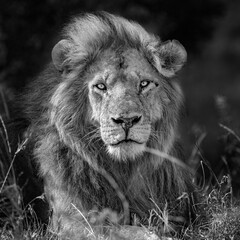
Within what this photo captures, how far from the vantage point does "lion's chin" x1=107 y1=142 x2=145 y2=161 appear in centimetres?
612

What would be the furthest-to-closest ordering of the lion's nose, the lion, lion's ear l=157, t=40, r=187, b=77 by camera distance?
lion's ear l=157, t=40, r=187, b=77
the lion
the lion's nose

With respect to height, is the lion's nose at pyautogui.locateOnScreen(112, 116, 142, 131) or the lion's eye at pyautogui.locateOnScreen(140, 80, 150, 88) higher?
the lion's eye at pyautogui.locateOnScreen(140, 80, 150, 88)

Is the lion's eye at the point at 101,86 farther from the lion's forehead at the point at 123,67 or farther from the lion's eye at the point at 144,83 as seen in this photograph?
the lion's eye at the point at 144,83

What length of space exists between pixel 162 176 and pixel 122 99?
2.87ft

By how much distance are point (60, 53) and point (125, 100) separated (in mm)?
754

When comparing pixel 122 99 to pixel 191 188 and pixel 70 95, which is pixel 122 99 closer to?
pixel 70 95

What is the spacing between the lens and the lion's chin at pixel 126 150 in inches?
241

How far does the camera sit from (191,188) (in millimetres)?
6820

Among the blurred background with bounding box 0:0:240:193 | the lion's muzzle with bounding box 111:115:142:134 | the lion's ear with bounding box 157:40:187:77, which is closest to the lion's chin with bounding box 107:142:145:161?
the lion's muzzle with bounding box 111:115:142:134

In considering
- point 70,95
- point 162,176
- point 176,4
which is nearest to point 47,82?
Answer: point 70,95

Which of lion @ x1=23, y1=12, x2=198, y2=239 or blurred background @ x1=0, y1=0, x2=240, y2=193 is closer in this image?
lion @ x1=23, y1=12, x2=198, y2=239

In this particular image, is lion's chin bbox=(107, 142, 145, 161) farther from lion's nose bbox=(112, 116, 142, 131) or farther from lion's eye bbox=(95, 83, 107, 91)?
lion's eye bbox=(95, 83, 107, 91)

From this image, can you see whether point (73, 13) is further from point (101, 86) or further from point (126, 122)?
point (126, 122)

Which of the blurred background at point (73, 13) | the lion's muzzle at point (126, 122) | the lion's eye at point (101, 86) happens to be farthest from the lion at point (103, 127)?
the blurred background at point (73, 13)
